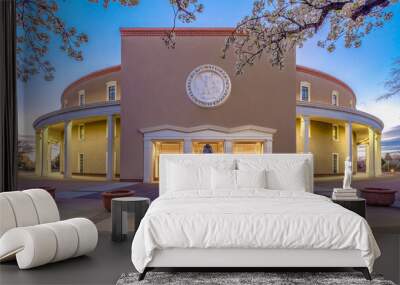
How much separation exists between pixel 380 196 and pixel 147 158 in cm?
347

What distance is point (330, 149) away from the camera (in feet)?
20.1

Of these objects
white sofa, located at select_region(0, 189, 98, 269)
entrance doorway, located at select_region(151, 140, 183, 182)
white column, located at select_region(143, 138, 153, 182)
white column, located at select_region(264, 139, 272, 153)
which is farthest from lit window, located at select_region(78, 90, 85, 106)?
white column, located at select_region(264, 139, 272, 153)

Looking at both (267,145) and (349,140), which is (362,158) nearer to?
(349,140)

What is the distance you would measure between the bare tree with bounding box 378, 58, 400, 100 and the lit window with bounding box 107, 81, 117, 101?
3984 millimetres

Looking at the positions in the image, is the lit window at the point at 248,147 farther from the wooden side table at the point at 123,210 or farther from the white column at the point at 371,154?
the wooden side table at the point at 123,210

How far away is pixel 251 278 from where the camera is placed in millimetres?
3230

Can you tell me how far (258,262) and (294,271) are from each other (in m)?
0.44

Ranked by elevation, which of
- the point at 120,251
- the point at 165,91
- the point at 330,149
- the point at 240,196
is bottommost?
the point at 120,251

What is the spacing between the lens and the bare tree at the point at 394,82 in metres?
5.91

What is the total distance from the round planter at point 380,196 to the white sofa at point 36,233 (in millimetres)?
4006

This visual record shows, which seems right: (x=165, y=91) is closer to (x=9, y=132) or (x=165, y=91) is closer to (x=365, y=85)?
(x=9, y=132)

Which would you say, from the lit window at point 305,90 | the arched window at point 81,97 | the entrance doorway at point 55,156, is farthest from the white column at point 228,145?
the entrance doorway at point 55,156

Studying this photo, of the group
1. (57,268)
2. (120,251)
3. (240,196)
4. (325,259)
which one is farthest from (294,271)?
(57,268)

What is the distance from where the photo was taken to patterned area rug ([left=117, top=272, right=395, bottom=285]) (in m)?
3.12
